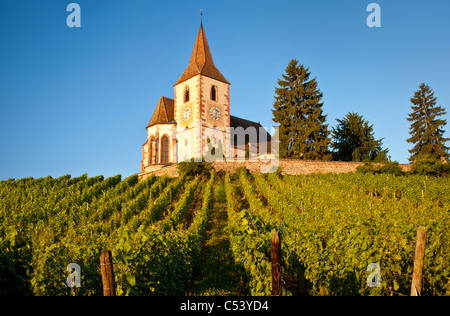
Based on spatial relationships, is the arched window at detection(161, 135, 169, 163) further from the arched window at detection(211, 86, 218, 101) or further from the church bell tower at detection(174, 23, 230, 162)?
the arched window at detection(211, 86, 218, 101)

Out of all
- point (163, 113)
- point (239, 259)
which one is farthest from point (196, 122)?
point (239, 259)

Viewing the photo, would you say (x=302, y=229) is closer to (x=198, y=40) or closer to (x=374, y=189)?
(x=374, y=189)

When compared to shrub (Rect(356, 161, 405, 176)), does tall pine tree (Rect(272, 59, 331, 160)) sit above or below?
above

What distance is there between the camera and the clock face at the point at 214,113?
32125 millimetres

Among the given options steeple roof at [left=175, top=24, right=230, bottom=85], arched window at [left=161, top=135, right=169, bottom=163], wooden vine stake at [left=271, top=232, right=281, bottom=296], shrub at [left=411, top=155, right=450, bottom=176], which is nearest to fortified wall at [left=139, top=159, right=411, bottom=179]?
shrub at [left=411, top=155, right=450, bottom=176]

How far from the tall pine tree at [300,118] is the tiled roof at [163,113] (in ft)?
37.6

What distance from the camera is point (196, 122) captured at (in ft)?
100

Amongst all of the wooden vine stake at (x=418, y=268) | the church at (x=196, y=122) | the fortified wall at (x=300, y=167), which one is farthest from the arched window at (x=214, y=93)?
the wooden vine stake at (x=418, y=268)

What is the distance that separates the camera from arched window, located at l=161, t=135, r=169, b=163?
31.8 metres

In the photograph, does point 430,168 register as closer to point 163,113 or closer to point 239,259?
point 239,259

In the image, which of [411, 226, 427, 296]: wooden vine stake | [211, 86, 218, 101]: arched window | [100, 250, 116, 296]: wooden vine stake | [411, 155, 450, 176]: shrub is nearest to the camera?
[100, 250, 116, 296]: wooden vine stake

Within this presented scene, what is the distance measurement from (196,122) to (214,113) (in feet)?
9.12

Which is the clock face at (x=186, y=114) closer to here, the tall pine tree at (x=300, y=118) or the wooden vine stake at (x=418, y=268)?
the tall pine tree at (x=300, y=118)

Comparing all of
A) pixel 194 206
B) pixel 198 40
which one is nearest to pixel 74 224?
pixel 194 206
